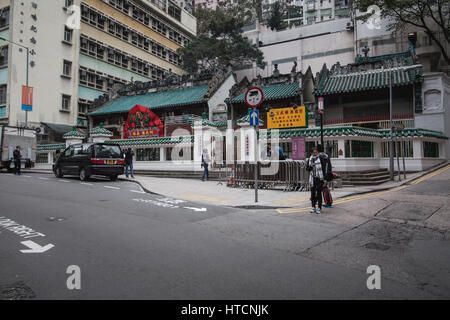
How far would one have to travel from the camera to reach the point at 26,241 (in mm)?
5043

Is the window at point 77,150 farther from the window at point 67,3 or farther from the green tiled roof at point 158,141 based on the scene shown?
the window at point 67,3

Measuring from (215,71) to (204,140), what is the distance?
12.8 metres

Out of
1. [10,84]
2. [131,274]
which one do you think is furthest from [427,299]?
[10,84]

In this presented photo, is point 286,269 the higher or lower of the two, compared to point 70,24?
lower

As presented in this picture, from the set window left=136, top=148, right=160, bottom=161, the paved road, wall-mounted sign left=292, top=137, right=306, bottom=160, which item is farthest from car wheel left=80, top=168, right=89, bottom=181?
wall-mounted sign left=292, top=137, right=306, bottom=160

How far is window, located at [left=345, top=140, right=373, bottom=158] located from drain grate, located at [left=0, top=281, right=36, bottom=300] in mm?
13217

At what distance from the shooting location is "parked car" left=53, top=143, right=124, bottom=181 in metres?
15.0

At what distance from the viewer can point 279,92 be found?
81.2ft

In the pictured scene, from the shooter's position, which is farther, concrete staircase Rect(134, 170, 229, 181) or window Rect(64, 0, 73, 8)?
window Rect(64, 0, 73, 8)

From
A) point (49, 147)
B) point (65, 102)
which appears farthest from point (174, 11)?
point (49, 147)

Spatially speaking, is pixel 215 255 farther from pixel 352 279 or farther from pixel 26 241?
pixel 26 241

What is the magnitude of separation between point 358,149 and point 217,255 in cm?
1187

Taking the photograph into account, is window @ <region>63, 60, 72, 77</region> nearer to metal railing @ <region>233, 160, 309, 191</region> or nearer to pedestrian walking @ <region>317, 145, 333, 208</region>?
metal railing @ <region>233, 160, 309, 191</region>

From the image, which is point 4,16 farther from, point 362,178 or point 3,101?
point 362,178
